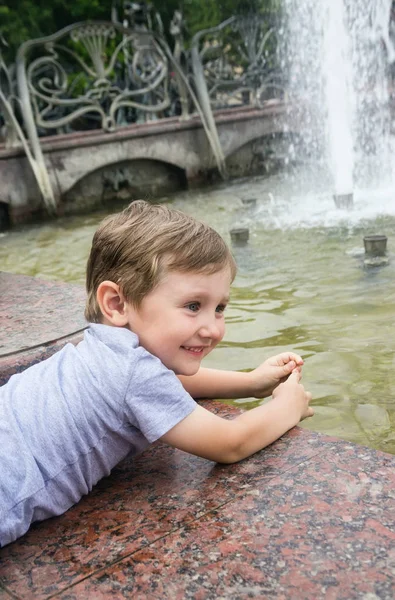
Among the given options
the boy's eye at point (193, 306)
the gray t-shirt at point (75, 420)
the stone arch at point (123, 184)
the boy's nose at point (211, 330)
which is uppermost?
the boy's eye at point (193, 306)

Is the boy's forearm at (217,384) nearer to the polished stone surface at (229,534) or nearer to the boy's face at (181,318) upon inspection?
the polished stone surface at (229,534)

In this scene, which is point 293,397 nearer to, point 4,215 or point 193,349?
point 193,349

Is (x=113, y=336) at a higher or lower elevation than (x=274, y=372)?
higher

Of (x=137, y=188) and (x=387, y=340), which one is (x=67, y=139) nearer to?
(x=137, y=188)

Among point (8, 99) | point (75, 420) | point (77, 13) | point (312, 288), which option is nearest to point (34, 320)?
point (75, 420)

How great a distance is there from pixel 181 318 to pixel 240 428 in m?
0.30

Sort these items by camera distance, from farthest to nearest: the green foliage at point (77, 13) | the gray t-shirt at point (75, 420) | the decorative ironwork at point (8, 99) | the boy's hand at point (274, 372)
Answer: the green foliage at point (77, 13) → the decorative ironwork at point (8, 99) → the boy's hand at point (274, 372) → the gray t-shirt at point (75, 420)

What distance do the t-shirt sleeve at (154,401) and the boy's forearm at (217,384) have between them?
576 millimetres

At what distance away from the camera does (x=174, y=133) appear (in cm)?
1067

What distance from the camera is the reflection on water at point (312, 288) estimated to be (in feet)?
10.7

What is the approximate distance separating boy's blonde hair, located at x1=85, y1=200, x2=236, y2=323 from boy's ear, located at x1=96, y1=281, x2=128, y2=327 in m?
0.02

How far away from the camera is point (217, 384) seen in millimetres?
2465

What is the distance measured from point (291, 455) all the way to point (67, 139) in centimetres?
830

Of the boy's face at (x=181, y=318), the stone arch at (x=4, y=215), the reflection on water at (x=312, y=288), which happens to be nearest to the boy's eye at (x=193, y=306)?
the boy's face at (x=181, y=318)
